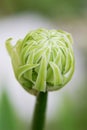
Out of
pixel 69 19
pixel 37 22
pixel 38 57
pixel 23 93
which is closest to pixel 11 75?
pixel 23 93

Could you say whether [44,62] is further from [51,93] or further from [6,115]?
[51,93]

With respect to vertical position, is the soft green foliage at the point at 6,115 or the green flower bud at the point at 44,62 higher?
the green flower bud at the point at 44,62

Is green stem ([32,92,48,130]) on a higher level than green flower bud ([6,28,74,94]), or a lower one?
lower

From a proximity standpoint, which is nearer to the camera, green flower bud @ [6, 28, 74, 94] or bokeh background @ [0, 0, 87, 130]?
green flower bud @ [6, 28, 74, 94]
